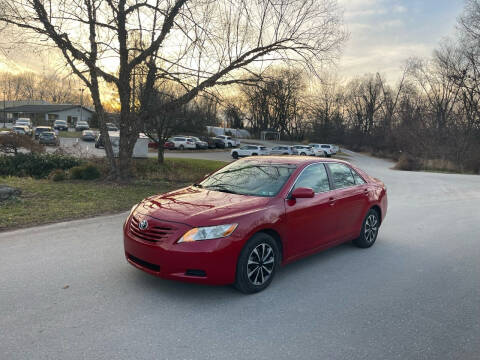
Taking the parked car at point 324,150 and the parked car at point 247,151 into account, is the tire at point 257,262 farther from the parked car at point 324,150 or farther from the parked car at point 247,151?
the parked car at point 324,150

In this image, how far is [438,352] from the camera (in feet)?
10.4

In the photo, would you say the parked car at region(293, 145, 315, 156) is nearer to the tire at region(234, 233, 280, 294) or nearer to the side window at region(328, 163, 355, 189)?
the side window at region(328, 163, 355, 189)

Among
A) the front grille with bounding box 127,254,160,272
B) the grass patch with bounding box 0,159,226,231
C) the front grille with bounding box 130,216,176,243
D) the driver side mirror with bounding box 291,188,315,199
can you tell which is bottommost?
the grass patch with bounding box 0,159,226,231

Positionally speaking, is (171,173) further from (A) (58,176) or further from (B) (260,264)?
(B) (260,264)

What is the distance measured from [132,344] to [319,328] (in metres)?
1.69

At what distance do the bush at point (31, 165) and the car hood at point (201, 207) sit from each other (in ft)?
39.4

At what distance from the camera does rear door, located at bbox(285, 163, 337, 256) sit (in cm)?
464

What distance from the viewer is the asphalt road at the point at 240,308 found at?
10.1 ft

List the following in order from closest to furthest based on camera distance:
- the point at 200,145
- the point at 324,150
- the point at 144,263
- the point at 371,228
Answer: the point at 144,263, the point at 371,228, the point at 200,145, the point at 324,150

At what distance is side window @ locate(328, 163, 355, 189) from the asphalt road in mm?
1110

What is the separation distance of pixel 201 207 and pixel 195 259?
26.9 inches

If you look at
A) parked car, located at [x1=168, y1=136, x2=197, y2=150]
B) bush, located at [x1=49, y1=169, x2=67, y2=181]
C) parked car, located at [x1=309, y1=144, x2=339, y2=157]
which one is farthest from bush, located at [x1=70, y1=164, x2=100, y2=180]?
parked car, located at [x1=309, y1=144, x2=339, y2=157]

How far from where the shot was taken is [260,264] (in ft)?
13.9

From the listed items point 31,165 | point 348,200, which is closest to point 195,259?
point 348,200
